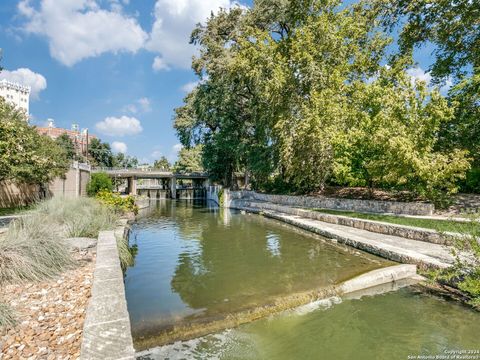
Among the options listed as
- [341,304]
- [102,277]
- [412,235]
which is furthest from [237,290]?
[412,235]

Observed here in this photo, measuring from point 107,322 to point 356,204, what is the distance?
15.7 metres

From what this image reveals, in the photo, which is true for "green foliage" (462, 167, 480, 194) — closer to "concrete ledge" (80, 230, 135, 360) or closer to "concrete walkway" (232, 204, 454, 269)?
"concrete walkway" (232, 204, 454, 269)

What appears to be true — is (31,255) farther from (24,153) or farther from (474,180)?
(474,180)

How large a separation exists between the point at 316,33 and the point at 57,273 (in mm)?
20804

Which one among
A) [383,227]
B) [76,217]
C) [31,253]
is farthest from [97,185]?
[383,227]

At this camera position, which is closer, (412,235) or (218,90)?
(412,235)

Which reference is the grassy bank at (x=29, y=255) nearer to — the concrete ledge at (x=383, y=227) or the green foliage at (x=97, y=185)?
the concrete ledge at (x=383, y=227)

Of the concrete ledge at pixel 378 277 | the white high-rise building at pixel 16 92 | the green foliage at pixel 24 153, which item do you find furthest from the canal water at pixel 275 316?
the white high-rise building at pixel 16 92

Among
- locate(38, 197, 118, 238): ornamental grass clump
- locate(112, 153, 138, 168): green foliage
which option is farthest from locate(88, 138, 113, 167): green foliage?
locate(38, 197, 118, 238): ornamental grass clump

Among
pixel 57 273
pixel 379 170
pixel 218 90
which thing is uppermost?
pixel 218 90

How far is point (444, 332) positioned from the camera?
454 centimetres

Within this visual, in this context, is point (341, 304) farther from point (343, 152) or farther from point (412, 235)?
point (343, 152)

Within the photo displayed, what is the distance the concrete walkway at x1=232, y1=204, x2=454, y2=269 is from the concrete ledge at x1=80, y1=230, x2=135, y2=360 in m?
6.65

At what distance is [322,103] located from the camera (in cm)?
1803
